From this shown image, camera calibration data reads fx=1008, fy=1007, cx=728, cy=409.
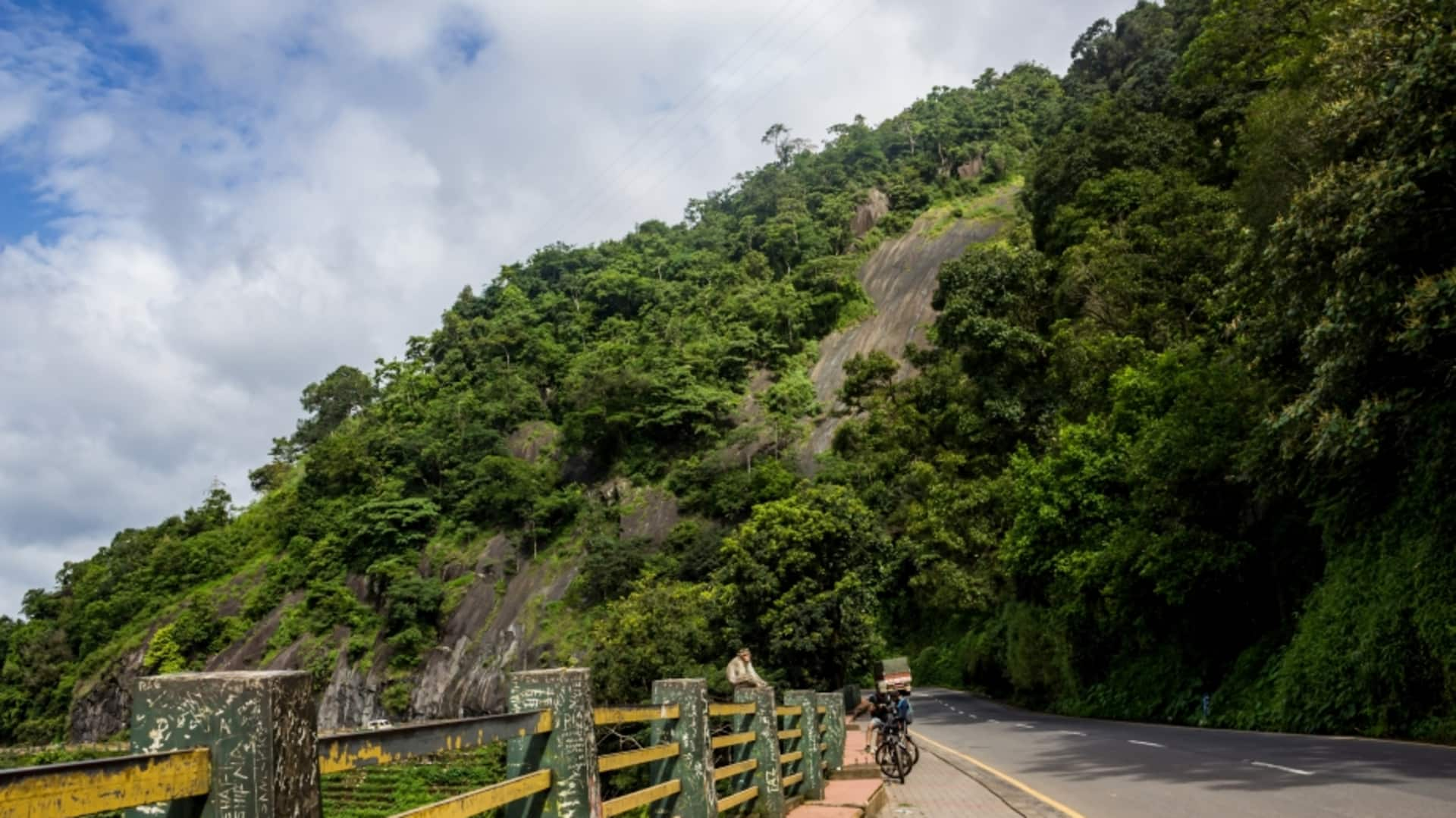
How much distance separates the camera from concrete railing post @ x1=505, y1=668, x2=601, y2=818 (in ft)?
12.0

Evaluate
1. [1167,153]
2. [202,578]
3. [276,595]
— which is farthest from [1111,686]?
[202,578]

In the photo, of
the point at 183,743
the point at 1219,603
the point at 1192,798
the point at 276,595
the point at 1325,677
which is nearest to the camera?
the point at 183,743

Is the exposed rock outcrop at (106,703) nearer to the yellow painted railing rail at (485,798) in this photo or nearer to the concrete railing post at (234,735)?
the yellow painted railing rail at (485,798)

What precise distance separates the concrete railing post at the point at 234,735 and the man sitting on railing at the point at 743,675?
6.20 meters

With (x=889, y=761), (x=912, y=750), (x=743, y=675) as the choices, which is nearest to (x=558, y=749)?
(x=743, y=675)

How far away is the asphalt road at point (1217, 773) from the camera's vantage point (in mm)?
8805

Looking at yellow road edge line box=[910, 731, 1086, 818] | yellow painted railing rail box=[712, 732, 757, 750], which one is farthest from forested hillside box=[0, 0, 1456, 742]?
yellow painted railing rail box=[712, 732, 757, 750]

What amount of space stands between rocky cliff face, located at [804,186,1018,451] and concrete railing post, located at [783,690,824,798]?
50577mm

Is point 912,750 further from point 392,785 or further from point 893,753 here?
point 392,785

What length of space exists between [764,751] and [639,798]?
3.30 meters

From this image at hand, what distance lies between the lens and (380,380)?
A: 10050 centimetres

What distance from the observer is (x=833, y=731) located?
12570 mm

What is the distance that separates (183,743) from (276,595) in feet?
253

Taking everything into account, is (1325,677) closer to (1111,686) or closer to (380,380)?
(1111,686)
